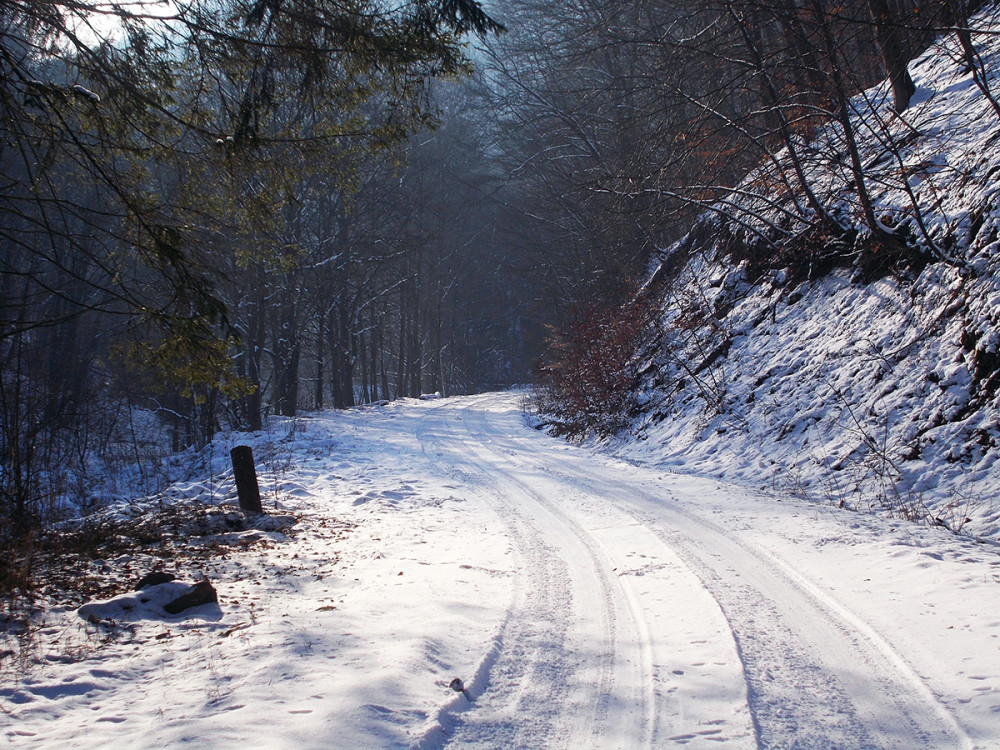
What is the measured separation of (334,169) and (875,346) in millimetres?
8291

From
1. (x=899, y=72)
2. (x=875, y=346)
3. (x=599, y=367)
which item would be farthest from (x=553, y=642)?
(x=899, y=72)

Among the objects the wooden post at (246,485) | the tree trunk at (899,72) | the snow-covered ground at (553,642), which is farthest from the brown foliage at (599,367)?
the wooden post at (246,485)

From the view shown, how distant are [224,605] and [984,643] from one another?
544cm

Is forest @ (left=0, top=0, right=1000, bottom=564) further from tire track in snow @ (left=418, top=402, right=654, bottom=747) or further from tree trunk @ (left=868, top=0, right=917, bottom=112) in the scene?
tire track in snow @ (left=418, top=402, right=654, bottom=747)

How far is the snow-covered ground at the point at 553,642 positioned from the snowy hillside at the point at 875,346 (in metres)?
1.23

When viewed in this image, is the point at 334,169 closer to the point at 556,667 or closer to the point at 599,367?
the point at 556,667

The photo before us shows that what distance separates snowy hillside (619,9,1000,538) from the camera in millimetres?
7500

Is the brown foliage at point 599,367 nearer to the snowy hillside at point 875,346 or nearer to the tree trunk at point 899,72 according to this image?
the snowy hillside at point 875,346

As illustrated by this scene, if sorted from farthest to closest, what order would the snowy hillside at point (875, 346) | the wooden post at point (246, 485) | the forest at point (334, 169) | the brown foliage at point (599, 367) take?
the brown foliage at point (599, 367) → the wooden post at point (246, 485) → the snowy hillside at point (875, 346) → the forest at point (334, 169)

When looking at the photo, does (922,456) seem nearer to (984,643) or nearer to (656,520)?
(656,520)

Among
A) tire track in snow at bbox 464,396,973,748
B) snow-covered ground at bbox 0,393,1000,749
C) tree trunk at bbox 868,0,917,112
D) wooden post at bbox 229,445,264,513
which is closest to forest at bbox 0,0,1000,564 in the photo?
tree trunk at bbox 868,0,917,112

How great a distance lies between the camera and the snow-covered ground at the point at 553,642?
3176 millimetres

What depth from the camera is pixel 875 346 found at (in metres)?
9.55

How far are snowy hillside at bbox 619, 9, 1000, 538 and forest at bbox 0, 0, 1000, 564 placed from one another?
1.10 feet
